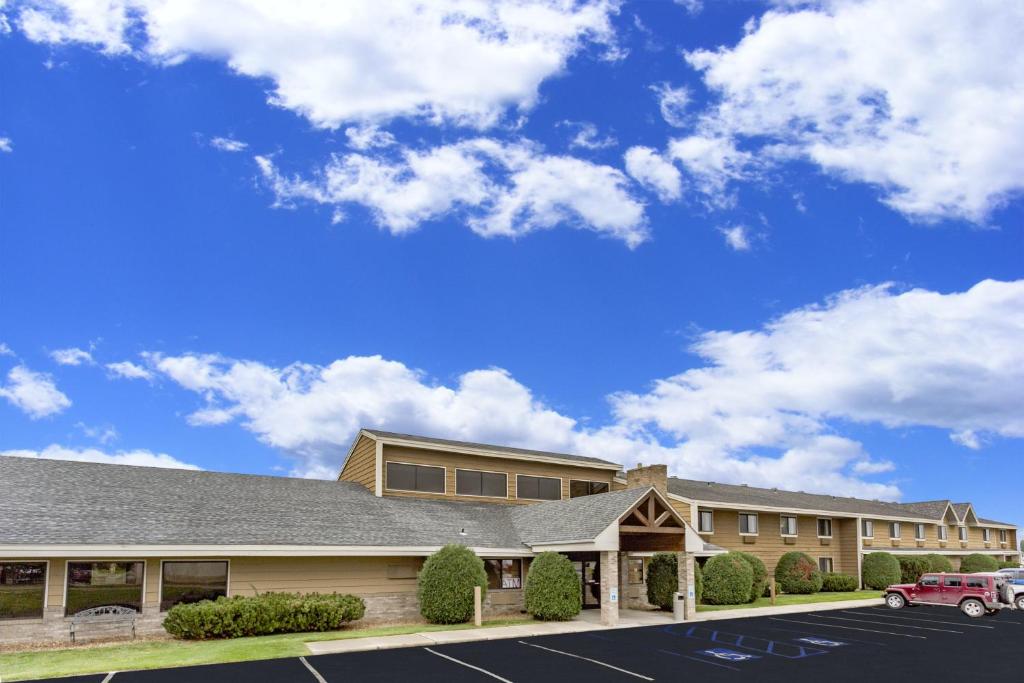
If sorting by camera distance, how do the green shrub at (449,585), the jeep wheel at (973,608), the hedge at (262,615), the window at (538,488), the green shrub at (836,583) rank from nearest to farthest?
the hedge at (262,615), the green shrub at (449,585), the jeep wheel at (973,608), the window at (538,488), the green shrub at (836,583)

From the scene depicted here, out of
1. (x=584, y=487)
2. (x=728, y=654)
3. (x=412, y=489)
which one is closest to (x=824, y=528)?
(x=584, y=487)

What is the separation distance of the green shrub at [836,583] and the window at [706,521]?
886 centimetres

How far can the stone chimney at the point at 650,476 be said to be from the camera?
37.0m

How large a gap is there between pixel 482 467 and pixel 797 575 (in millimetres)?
18884

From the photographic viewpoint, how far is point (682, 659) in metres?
19.5

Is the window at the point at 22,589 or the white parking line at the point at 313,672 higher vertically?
the window at the point at 22,589

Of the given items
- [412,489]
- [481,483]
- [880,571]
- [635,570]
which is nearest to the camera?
[412,489]

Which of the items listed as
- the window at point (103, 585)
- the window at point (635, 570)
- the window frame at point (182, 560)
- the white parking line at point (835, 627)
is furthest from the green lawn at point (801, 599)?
the window at point (103, 585)

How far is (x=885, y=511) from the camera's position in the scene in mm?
54875

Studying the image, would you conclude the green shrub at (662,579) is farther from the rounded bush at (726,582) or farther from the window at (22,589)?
the window at (22,589)

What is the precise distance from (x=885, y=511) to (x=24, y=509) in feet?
170

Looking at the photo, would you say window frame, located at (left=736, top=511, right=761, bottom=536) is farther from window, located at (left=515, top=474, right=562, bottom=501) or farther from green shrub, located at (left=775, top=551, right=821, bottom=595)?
window, located at (left=515, top=474, right=562, bottom=501)

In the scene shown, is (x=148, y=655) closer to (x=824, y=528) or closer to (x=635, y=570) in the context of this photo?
(x=635, y=570)

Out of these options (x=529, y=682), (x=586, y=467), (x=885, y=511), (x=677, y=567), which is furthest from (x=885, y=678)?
(x=885, y=511)
